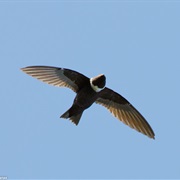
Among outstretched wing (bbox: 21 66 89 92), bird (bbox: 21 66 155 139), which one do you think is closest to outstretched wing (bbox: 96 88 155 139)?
bird (bbox: 21 66 155 139)

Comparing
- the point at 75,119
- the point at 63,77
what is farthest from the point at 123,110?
the point at 63,77

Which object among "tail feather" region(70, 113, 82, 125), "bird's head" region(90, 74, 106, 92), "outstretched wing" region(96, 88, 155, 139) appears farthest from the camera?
"outstretched wing" region(96, 88, 155, 139)

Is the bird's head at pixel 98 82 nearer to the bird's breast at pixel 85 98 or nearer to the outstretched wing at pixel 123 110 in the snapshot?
the bird's breast at pixel 85 98

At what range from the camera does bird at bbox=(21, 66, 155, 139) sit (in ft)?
39.1

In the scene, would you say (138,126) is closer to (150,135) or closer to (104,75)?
(150,135)

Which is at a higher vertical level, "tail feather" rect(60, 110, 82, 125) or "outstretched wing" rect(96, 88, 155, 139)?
"outstretched wing" rect(96, 88, 155, 139)

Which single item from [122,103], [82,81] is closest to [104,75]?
[82,81]

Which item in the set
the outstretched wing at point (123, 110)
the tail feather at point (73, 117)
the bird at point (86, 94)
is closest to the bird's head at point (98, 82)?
the bird at point (86, 94)

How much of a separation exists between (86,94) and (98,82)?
0.34m

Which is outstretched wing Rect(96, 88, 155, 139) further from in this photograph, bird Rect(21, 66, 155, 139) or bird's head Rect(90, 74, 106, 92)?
bird's head Rect(90, 74, 106, 92)

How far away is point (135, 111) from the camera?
13.3m

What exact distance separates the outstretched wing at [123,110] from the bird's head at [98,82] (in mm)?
786

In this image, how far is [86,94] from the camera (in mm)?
11992

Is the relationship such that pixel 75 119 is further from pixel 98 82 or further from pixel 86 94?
pixel 98 82
